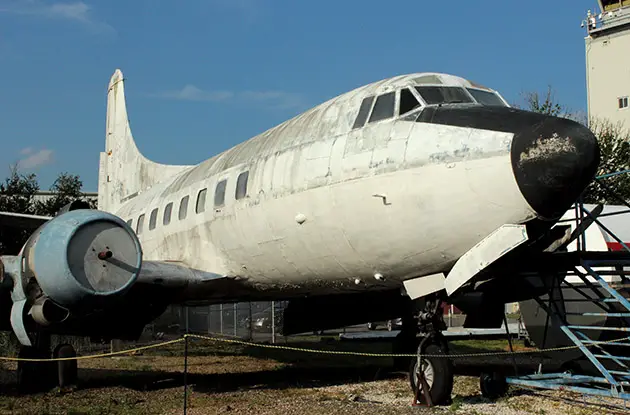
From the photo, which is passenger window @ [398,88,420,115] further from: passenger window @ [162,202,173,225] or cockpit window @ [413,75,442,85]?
passenger window @ [162,202,173,225]

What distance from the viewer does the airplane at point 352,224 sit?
7.18 metres

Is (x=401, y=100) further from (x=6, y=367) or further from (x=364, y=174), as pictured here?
(x=6, y=367)

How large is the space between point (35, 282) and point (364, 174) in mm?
4405

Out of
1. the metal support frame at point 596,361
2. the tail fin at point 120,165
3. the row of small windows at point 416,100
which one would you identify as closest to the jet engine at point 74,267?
the row of small windows at point 416,100

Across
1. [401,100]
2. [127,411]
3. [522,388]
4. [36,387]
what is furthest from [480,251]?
[36,387]

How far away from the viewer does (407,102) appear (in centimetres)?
852

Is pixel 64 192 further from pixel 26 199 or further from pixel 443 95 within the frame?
pixel 443 95

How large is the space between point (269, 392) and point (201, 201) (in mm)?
3323

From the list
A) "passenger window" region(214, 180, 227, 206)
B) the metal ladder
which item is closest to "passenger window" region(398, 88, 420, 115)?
the metal ladder

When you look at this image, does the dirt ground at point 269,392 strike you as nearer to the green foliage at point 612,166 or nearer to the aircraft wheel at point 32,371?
the aircraft wheel at point 32,371

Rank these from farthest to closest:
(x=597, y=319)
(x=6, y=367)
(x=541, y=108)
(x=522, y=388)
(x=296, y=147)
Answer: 1. (x=541, y=108)
2. (x=6, y=367)
3. (x=597, y=319)
4. (x=522, y=388)
5. (x=296, y=147)

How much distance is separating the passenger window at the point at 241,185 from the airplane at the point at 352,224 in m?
→ 0.03

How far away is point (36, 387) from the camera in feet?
34.9

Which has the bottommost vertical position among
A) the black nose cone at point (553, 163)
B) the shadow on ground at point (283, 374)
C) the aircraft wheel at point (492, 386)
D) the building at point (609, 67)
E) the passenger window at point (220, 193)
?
the shadow on ground at point (283, 374)
